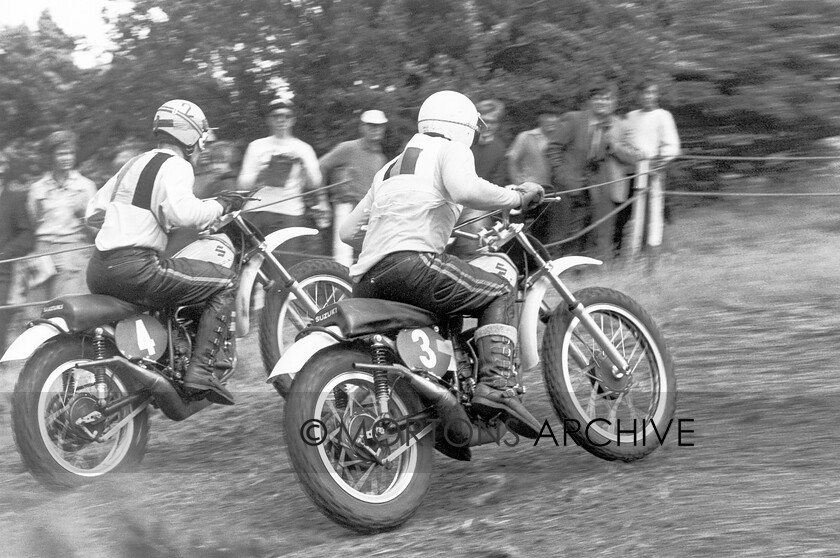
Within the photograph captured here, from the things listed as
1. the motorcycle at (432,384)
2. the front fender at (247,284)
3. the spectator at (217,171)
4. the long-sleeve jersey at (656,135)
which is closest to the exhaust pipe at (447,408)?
the motorcycle at (432,384)

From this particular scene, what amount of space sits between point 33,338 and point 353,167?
4.25 m

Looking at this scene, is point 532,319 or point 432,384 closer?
point 432,384

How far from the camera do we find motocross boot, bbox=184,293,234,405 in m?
6.93

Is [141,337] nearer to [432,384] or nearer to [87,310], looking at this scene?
[87,310]

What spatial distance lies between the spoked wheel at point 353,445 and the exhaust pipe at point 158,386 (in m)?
1.55

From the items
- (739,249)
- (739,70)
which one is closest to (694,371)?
(739,249)

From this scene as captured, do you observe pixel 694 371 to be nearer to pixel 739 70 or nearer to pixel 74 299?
pixel 74 299

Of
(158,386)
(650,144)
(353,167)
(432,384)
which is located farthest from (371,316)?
(650,144)

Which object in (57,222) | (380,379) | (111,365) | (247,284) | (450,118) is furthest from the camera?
(57,222)

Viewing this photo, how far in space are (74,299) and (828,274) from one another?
5.16 meters

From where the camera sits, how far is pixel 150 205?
6855 mm

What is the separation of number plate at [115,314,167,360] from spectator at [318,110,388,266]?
3360 millimetres

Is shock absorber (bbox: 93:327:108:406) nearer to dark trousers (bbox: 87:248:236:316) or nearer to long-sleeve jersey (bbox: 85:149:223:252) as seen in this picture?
dark trousers (bbox: 87:248:236:316)

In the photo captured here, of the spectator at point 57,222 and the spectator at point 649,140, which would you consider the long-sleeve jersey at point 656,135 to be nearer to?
the spectator at point 649,140
